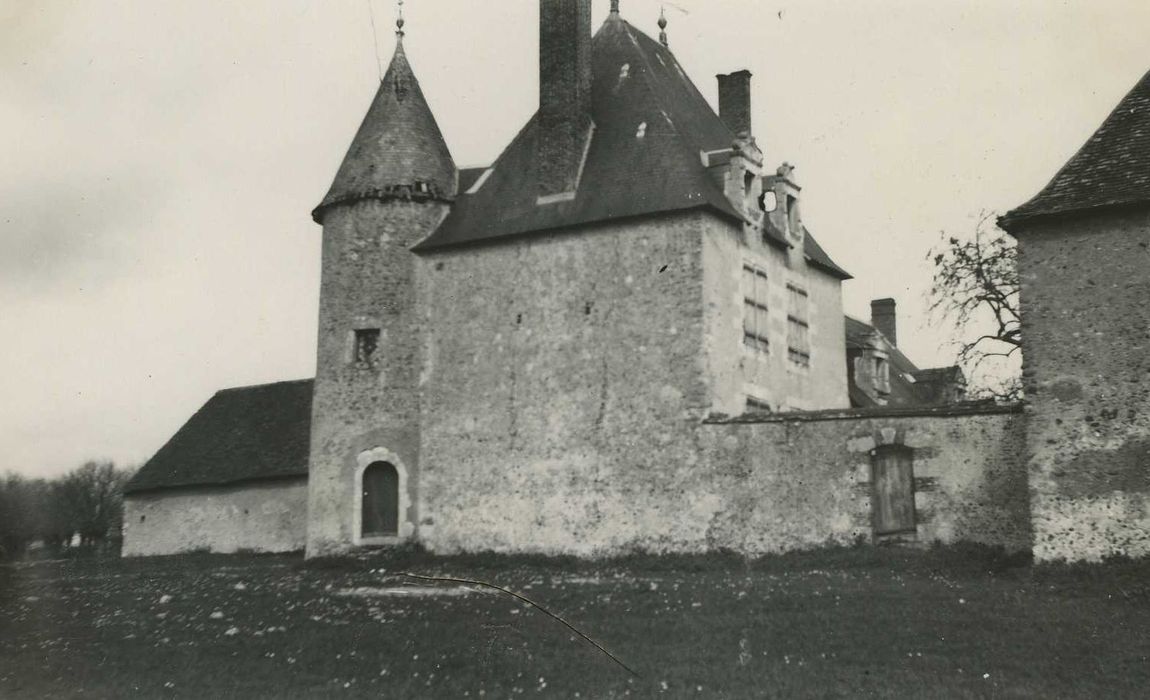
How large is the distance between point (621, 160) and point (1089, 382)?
Answer: 10067 mm

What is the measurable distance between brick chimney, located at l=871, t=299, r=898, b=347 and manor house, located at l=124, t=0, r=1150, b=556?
16.3 meters

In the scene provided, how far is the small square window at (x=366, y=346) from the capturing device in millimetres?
26266

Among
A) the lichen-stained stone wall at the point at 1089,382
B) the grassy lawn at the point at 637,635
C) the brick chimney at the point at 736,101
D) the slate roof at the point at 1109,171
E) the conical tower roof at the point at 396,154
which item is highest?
the brick chimney at the point at 736,101

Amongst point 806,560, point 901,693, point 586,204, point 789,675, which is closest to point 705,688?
point 789,675

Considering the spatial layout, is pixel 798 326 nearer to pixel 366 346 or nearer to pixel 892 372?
pixel 366 346

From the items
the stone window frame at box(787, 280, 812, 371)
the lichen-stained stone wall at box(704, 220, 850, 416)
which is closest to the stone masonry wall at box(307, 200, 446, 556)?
the lichen-stained stone wall at box(704, 220, 850, 416)

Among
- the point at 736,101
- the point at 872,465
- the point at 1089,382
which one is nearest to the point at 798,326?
the point at 736,101

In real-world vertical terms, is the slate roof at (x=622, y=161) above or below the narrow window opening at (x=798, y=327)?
above

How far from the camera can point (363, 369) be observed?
2628 centimetres

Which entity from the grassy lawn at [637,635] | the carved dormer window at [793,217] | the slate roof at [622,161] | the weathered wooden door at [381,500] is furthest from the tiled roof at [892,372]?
the grassy lawn at [637,635]

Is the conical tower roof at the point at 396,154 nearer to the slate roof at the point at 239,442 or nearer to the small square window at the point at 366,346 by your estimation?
the small square window at the point at 366,346

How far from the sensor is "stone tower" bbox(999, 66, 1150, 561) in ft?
57.5

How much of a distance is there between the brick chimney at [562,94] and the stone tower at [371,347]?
2549 mm

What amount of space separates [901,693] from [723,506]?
34.2 ft
